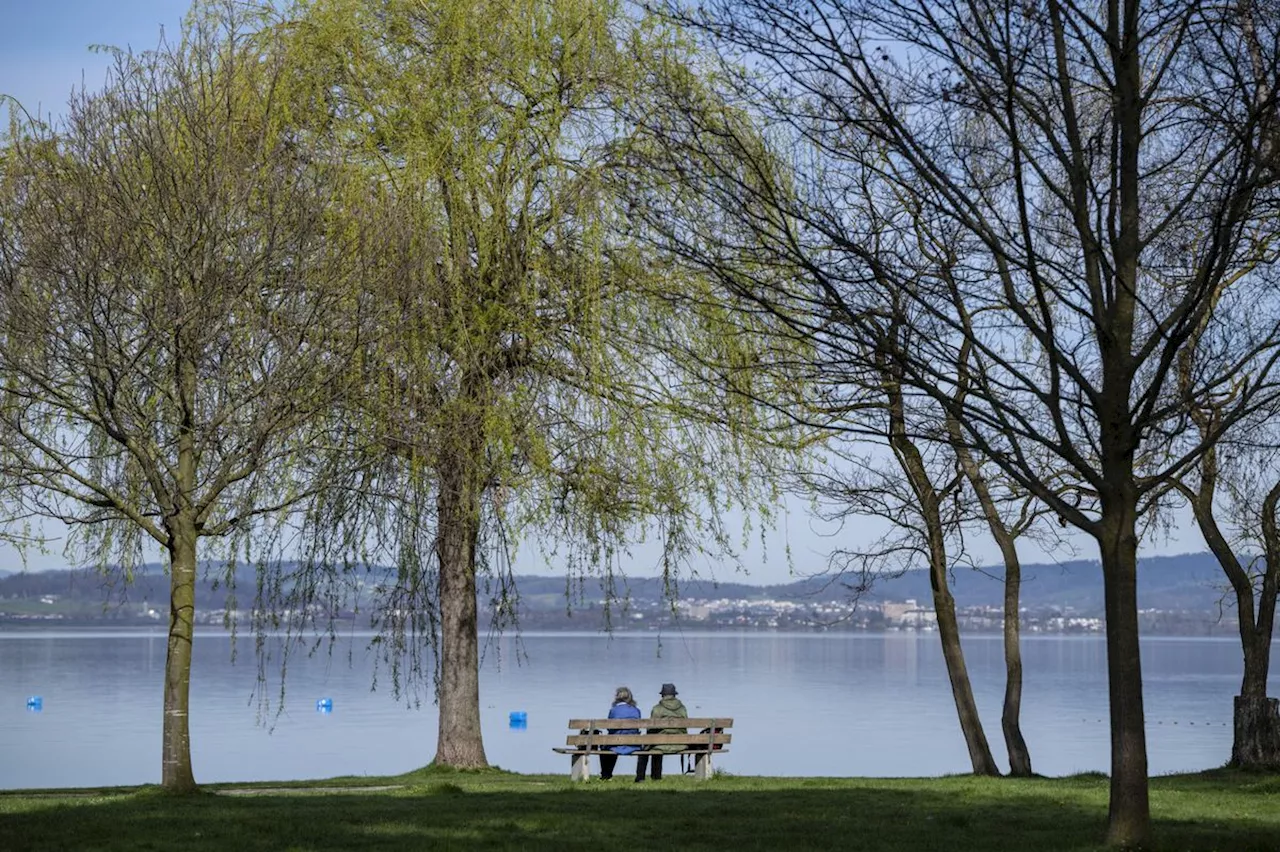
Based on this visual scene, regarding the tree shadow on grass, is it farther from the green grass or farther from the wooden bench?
the wooden bench

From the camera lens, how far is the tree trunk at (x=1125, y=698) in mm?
11289

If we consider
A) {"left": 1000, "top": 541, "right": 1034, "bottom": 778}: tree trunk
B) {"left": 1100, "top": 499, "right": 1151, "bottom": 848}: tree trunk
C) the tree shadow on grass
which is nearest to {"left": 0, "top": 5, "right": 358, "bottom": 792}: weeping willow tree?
the tree shadow on grass

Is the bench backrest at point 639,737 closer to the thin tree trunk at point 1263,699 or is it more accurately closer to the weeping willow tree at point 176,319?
the weeping willow tree at point 176,319

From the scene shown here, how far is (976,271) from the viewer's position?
12461 mm

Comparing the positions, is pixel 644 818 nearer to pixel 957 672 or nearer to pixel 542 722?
pixel 957 672

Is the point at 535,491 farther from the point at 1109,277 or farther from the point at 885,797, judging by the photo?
the point at 1109,277

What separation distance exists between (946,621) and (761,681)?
67353 millimetres

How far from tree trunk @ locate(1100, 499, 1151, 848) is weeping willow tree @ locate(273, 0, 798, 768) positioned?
674cm

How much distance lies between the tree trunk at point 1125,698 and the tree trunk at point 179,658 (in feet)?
29.9

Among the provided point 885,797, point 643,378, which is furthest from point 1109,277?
point 643,378

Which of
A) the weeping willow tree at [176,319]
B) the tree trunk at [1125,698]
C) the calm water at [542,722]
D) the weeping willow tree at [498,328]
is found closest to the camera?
the tree trunk at [1125,698]

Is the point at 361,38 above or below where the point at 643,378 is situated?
above

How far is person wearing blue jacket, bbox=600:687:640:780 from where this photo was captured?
1948 centimetres

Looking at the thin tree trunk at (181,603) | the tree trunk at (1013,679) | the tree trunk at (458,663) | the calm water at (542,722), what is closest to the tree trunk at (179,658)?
the thin tree trunk at (181,603)
